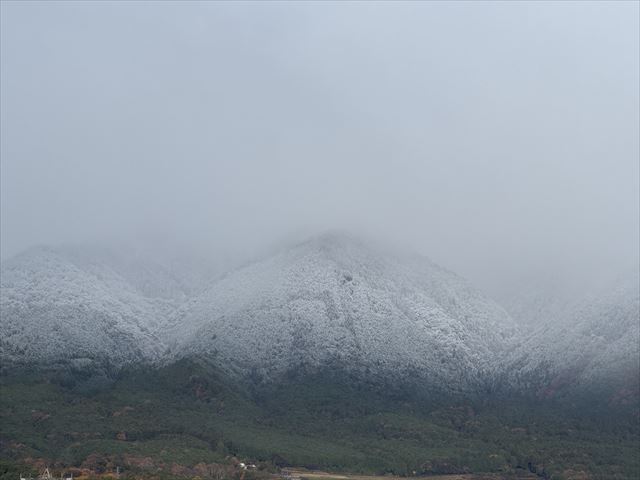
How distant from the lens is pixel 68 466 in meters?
199

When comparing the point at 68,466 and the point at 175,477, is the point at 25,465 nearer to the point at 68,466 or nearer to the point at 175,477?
the point at 68,466

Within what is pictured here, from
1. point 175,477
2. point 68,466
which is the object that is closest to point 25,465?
point 68,466

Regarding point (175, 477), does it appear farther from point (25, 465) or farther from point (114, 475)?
point (25, 465)

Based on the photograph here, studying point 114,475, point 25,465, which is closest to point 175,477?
point 114,475

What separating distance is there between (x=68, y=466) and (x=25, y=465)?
8688mm

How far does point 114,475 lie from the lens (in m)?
190

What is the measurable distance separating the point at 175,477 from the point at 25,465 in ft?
83.2

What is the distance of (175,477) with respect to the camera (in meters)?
193

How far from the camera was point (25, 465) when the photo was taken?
193 meters

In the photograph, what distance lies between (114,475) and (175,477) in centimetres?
1016

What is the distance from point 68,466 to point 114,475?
13.2 meters
